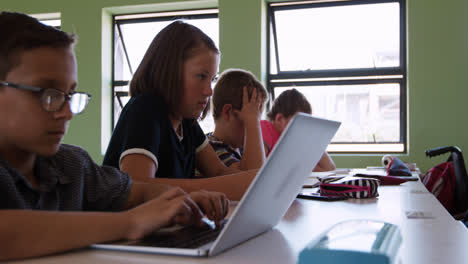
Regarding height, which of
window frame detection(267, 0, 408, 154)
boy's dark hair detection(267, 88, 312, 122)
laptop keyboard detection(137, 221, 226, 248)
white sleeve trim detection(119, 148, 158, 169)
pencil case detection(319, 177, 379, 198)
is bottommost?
pencil case detection(319, 177, 379, 198)

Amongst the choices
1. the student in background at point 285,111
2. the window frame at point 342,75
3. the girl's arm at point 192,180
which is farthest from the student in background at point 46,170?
the window frame at point 342,75

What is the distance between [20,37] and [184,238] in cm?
44

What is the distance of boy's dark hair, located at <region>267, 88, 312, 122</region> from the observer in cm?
291

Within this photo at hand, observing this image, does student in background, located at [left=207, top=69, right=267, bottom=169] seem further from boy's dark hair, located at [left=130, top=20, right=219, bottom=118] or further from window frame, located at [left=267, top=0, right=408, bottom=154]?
window frame, located at [left=267, top=0, right=408, bottom=154]

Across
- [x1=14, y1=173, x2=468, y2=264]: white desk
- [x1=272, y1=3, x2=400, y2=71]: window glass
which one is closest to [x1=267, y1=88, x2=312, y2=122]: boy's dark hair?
[x1=272, y1=3, x2=400, y2=71]: window glass

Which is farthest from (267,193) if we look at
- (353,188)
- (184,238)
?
(353,188)

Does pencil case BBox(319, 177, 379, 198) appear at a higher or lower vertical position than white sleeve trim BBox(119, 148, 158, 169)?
lower

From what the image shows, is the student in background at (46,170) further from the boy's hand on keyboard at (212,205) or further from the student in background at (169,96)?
the student in background at (169,96)

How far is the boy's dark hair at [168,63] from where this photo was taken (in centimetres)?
143

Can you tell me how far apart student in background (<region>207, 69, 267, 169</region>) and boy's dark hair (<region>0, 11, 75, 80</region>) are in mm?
1177

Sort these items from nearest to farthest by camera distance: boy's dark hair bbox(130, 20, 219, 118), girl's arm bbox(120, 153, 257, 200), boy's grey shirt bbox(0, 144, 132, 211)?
boy's grey shirt bbox(0, 144, 132, 211), girl's arm bbox(120, 153, 257, 200), boy's dark hair bbox(130, 20, 219, 118)

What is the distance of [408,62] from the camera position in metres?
4.01

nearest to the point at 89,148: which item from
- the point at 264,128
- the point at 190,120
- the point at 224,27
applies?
the point at 224,27

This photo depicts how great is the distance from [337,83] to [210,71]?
3.10 metres
